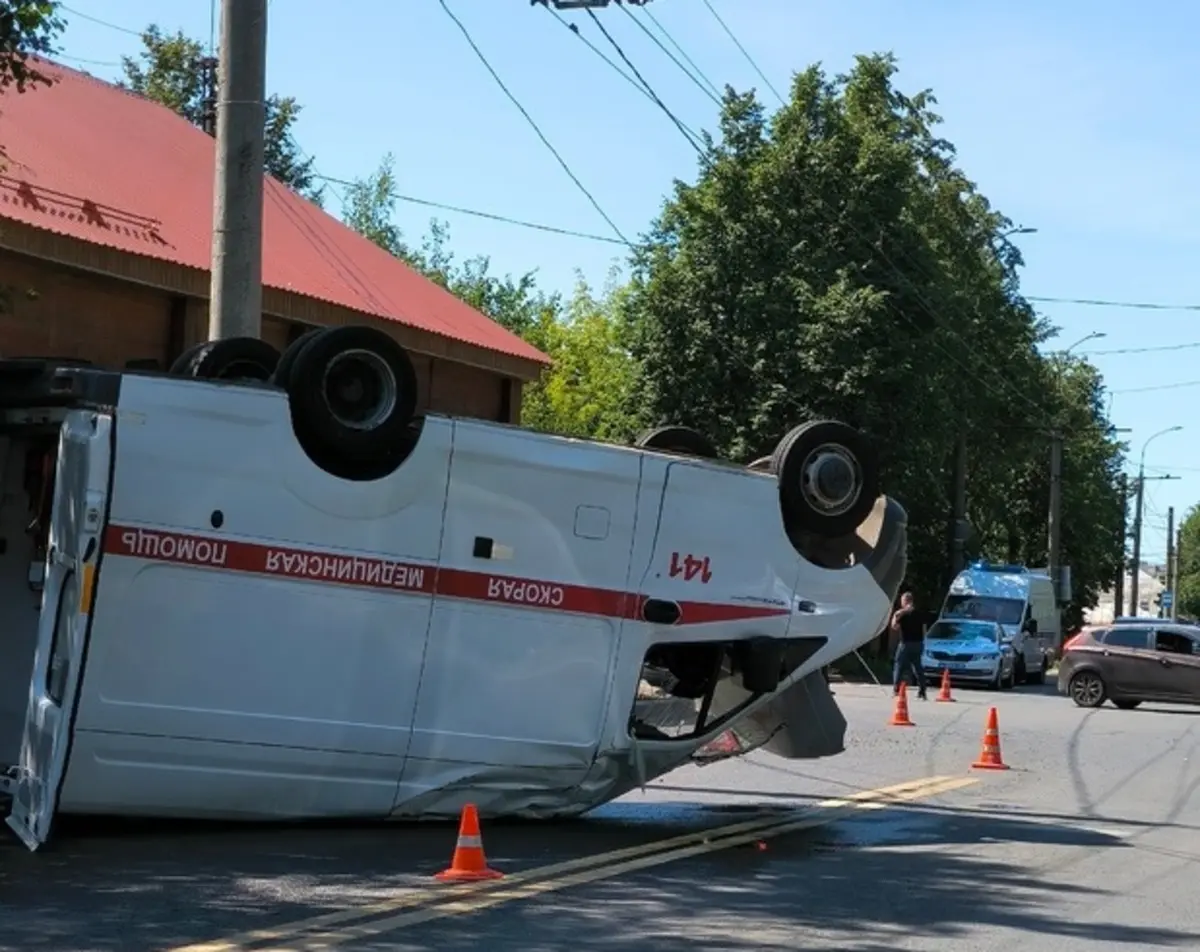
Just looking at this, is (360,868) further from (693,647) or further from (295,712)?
(693,647)

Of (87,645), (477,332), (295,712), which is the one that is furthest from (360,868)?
(477,332)

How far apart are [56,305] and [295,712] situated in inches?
372

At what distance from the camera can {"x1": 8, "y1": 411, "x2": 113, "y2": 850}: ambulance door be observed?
8.20 metres

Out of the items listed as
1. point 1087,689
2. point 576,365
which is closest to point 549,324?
point 576,365

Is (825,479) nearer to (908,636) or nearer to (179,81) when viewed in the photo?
(908,636)

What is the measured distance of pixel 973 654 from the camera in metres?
34.6

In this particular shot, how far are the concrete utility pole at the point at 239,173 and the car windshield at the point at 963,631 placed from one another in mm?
26263

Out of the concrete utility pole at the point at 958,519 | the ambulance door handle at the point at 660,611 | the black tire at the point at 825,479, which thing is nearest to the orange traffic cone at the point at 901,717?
the black tire at the point at 825,479

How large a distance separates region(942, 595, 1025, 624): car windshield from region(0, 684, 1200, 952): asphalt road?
990 inches

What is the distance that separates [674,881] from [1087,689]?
20.3 metres

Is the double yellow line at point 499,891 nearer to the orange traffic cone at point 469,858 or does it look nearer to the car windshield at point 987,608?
the orange traffic cone at point 469,858

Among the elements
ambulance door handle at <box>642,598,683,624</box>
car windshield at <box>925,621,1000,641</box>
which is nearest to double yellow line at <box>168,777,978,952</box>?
ambulance door handle at <box>642,598,683,624</box>

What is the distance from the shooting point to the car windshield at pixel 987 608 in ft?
124

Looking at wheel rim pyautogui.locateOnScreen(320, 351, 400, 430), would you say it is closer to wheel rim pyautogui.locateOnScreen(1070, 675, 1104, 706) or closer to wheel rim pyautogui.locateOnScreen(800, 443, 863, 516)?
wheel rim pyautogui.locateOnScreen(800, 443, 863, 516)
